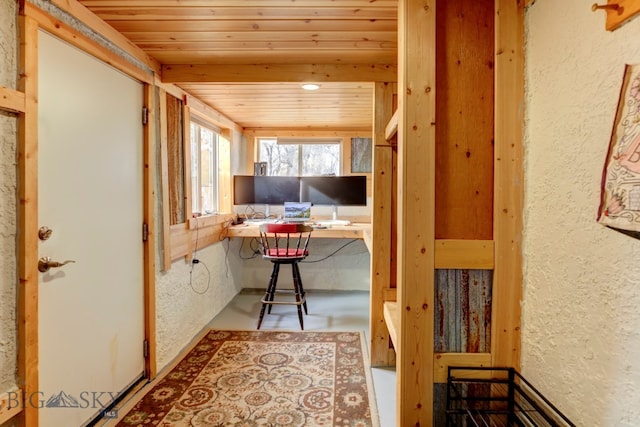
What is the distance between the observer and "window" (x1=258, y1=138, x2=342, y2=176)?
4.28m

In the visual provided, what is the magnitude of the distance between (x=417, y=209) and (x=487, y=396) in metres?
0.69

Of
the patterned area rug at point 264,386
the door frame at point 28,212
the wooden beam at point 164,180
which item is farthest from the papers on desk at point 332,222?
the door frame at point 28,212

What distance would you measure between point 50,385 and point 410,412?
4.85ft

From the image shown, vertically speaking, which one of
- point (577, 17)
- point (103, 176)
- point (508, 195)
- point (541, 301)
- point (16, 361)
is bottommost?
point (16, 361)

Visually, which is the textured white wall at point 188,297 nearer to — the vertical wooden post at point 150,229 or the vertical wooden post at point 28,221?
the vertical wooden post at point 150,229

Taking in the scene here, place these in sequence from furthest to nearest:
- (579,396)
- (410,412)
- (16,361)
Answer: (16,361) < (410,412) < (579,396)

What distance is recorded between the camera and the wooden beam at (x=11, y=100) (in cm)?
119

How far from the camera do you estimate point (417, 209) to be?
3.83ft

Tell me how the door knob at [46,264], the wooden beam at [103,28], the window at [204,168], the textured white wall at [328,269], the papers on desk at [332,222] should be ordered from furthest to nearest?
the textured white wall at [328,269]
the papers on desk at [332,222]
the window at [204,168]
the wooden beam at [103,28]
the door knob at [46,264]

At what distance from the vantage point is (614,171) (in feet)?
2.59

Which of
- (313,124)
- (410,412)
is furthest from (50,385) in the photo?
(313,124)

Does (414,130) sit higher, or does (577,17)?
(577,17)

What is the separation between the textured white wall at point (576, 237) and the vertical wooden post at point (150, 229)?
6.62ft

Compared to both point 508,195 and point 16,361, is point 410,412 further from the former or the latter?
point 16,361
